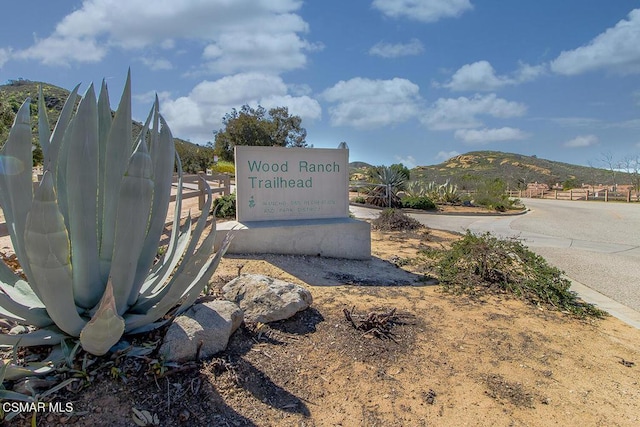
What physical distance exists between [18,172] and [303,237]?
4922 millimetres

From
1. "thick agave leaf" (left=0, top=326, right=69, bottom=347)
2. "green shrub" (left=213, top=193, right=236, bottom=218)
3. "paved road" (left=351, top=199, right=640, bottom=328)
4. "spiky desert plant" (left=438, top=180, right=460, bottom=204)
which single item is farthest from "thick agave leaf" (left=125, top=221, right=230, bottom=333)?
"spiky desert plant" (left=438, top=180, right=460, bottom=204)

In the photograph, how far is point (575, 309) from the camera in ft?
15.8

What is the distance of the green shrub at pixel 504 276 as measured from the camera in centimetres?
509

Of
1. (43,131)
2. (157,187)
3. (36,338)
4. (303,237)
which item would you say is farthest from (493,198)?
(36,338)

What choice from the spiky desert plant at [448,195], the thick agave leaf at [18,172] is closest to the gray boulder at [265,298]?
the thick agave leaf at [18,172]

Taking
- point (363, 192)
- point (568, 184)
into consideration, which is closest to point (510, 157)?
point (568, 184)

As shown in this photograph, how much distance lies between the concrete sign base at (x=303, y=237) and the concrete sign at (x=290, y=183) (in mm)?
291

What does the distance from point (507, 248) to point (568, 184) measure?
5131cm

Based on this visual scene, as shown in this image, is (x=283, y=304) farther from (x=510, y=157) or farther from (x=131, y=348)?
(x=510, y=157)

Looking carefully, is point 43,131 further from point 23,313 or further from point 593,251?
point 593,251

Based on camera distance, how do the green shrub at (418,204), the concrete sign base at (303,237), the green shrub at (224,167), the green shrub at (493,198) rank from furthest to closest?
the green shrub at (224,167), the green shrub at (493,198), the green shrub at (418,204), the concrete sign base at (303,237)

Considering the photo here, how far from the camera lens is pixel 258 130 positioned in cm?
3594

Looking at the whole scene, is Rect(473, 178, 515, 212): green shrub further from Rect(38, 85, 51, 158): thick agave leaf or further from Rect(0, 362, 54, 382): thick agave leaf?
Rect(0, 362, 54, 382): thick agave leaf

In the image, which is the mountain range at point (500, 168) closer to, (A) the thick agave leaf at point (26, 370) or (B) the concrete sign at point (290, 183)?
(B) the concrete sign at point (290, 183)
